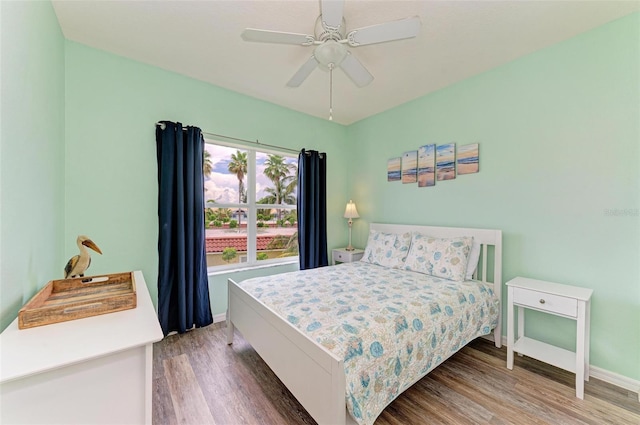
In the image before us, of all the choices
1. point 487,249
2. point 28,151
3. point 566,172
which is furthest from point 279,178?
point 566,172

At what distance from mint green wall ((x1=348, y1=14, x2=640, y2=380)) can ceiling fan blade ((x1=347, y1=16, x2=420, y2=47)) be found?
1.60 metres

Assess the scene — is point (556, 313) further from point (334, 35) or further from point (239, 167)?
point (239, 167)

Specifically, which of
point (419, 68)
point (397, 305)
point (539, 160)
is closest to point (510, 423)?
point (397, 305)

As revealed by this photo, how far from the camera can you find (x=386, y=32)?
1.63m

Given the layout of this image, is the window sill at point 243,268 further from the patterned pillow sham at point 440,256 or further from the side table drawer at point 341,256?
the patterned pillow sham at point 440,256

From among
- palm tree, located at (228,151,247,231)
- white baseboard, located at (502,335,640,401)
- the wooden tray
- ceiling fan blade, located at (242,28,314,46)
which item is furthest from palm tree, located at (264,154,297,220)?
white baseboard, located at (502,335,640,401)

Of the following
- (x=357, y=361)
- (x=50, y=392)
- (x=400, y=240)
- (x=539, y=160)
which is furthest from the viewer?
(x=400, y=240)

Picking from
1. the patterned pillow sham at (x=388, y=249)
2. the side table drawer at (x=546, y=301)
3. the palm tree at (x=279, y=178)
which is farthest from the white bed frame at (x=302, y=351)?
the palm tree at (x=279, y=178)

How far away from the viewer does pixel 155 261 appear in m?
2.68

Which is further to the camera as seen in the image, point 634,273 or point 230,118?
point 230,118

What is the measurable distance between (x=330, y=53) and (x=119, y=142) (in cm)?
216

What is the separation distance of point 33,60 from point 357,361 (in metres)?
2.42

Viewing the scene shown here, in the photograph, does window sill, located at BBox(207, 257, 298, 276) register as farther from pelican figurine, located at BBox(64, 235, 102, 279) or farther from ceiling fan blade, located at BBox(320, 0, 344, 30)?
ceiling fan blade, located at BBox(320, 0, 344, 30)

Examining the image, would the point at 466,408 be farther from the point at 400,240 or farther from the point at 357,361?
the point at 400,240
